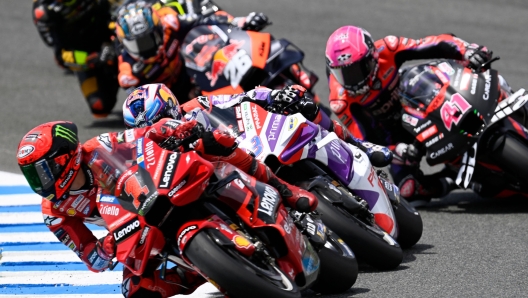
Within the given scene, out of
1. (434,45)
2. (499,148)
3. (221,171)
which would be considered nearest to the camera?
(221,171)

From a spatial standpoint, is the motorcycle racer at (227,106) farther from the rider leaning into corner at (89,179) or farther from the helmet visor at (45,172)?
the helmet visor at (45,172)

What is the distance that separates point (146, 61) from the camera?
11289 millimetres

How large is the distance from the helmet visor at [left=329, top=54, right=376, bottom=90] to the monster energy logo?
3.16 m

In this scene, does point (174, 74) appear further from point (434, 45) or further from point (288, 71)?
A: point (434, 45)

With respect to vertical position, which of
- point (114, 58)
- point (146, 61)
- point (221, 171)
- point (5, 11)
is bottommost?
point (5, 11)

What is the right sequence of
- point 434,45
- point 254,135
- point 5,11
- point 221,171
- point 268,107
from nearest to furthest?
point 221,171, point 254,135, point 268,107, point 434,45, point 5,11

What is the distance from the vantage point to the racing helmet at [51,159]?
5594mm

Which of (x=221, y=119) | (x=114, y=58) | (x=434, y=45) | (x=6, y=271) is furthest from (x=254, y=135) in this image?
(x=114, y=58)

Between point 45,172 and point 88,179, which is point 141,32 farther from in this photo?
point 45,172

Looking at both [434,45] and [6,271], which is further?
[434,45]

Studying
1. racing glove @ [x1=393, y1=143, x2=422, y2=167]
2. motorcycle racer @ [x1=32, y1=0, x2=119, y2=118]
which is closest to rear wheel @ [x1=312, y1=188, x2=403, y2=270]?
racing glove @ [x1=393, y1=143, x2=422, y2=167]

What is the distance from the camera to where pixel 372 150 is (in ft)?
25.1

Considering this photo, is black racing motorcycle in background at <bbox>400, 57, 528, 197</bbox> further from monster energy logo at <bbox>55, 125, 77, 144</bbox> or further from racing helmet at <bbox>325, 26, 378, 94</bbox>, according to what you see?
monster energy logo at <bbox>55, 125, 77, 144</bbox>

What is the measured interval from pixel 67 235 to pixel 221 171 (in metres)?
→ 1.00
